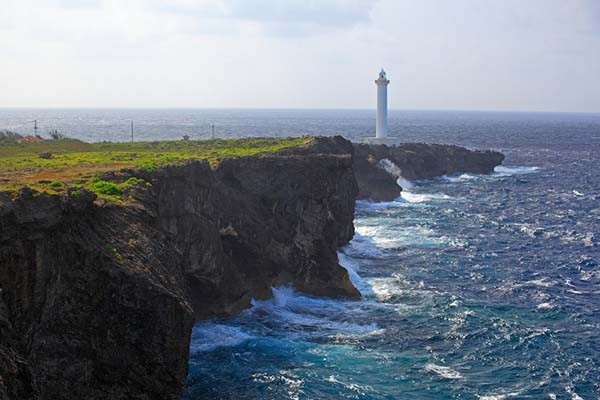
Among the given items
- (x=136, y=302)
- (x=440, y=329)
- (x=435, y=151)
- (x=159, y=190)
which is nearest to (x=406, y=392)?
(x=440, y=329)

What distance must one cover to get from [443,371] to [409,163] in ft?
320

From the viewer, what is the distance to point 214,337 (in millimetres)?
44688

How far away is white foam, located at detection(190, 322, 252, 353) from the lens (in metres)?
43.2

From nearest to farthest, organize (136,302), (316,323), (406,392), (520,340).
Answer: (136,302)
(406,392)
(520,340)
(316,323)

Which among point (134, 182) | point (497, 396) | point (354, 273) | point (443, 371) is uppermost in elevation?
point (134, 182)

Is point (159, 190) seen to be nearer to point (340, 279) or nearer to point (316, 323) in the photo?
point (316, 323)

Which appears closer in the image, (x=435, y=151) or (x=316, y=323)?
(x=316, y=323)

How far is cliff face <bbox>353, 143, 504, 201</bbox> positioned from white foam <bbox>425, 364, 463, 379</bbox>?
6775cm

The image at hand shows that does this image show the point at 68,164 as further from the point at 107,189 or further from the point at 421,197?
the point at 421,197

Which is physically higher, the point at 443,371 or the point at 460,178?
the point at 460,178

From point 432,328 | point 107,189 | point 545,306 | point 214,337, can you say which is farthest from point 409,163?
point 107,189

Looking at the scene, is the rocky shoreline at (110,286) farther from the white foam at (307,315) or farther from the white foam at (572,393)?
the white foam at (572,393)

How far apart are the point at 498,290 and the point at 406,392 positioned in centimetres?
2247

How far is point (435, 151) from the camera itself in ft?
478
